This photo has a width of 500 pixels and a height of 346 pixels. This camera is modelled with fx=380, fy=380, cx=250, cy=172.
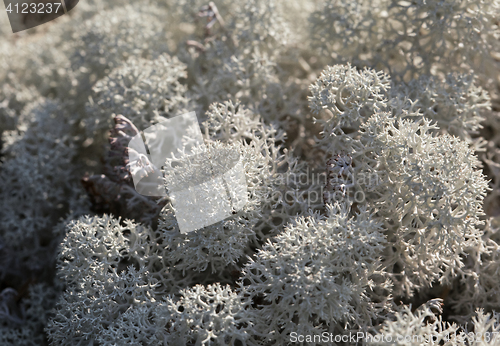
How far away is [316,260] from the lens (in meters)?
1.33

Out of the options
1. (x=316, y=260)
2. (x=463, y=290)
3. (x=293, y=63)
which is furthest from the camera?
(x=293, y=63)

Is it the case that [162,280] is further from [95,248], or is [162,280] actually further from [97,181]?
[97,181]

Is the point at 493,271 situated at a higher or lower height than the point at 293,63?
lower

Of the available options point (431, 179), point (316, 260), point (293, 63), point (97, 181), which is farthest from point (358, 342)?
point (293, 63)

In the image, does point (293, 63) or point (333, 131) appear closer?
point (333, 131)

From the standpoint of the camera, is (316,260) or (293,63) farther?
(293,63)

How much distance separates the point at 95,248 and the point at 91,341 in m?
0.36

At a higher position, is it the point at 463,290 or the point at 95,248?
the point at 95,248

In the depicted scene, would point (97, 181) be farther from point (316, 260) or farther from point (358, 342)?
point (358, 342)

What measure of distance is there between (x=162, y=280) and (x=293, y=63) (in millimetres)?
1517

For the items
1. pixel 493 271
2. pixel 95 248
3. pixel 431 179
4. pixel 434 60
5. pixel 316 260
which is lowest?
pixel 493 271

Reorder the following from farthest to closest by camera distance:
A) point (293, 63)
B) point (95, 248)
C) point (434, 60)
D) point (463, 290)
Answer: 1. point (293, 63)
2. point (434, 60)
3. point (463, 290)
4. point (95, 248)

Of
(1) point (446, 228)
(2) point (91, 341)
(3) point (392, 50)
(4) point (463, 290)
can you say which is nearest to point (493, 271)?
(4) point (463, 290)

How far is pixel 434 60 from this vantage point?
1.99 m
